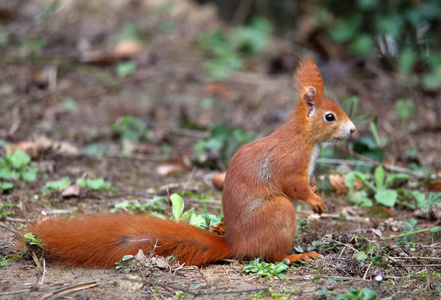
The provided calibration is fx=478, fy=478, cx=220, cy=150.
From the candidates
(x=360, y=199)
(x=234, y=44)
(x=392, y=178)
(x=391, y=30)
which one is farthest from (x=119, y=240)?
(x=234, y=44)

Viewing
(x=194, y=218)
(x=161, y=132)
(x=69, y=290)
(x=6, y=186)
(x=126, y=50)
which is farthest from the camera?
(x=126, y=50)

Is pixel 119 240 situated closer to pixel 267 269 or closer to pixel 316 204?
pixel 267 269

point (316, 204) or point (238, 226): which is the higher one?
point (316, 204)

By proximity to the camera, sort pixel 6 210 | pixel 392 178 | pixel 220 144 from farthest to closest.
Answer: pixel 220 144 → pixel 392 178 → pixel 6 210

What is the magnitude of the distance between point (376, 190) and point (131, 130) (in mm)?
2748

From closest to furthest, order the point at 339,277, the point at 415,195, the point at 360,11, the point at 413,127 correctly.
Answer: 1. the point at 339,277
2. the point at 415,195
3. the point at 413,127
4. the point at 360,11

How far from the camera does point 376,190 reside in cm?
370

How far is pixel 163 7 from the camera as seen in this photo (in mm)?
8484

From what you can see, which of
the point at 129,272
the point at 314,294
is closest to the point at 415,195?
the point at 314,294

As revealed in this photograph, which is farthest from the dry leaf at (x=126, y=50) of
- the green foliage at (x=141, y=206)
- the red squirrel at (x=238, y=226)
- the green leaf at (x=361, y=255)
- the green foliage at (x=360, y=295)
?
the green foliage at (x=360, y=295)

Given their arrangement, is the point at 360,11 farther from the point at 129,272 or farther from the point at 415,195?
the point at 129,272

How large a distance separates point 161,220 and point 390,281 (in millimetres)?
1238

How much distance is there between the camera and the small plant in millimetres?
3730

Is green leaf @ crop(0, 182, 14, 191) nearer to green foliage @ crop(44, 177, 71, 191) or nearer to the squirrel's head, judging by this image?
green foliage @ crop(44, 177, 71, 191)
